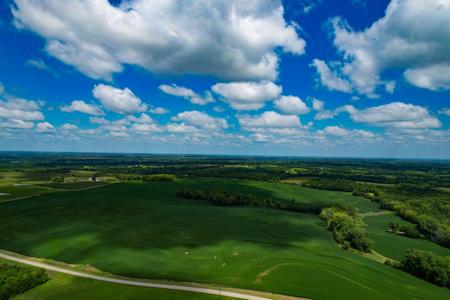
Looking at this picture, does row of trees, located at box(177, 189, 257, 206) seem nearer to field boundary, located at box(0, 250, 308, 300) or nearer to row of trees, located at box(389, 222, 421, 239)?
row of trees, located at box(389, 222, 421, 239)

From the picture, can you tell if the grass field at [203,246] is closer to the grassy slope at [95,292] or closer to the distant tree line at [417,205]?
the grassy slope at [95,292]

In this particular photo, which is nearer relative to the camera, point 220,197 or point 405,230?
point 405,230

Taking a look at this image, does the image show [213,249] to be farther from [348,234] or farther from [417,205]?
[417,205]

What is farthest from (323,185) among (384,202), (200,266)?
(200,266)

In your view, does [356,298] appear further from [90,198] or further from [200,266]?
[90,198]

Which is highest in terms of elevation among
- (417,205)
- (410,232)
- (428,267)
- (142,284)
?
(142,284)

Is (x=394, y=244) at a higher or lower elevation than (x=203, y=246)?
lower

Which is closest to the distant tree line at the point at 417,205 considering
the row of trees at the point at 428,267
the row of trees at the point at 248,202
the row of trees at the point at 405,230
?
the row of trees at the point at 405,230

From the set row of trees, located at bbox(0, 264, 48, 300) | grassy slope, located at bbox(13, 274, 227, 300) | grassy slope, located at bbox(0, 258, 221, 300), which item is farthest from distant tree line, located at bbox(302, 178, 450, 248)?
row of trees, located at bbox(0, 264, 48, 300)

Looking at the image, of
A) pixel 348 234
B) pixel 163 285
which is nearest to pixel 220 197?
pixel 348 234
